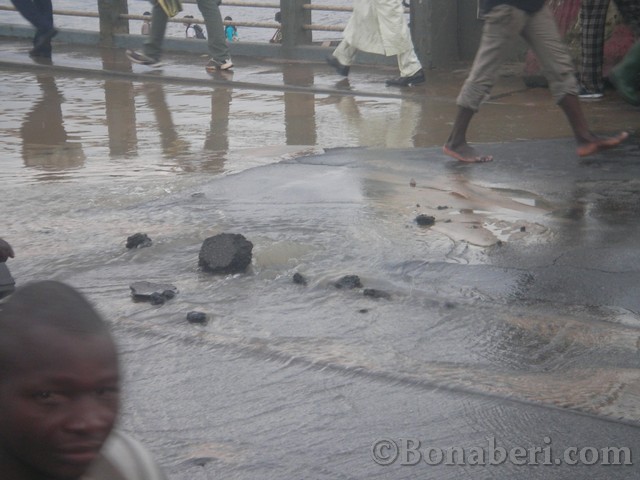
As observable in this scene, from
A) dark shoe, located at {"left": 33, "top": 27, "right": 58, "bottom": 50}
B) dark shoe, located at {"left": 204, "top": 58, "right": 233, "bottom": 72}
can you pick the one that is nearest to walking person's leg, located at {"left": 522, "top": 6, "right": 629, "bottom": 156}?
dark shoe, located at {"left": 204, "top": 58, "right": 233, "bottom": 72}

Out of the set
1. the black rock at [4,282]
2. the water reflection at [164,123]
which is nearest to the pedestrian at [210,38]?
the water reflection at [164,123]

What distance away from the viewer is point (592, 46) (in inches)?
Answer: 344

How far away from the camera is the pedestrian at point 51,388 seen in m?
1.54

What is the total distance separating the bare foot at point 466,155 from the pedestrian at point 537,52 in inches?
11.2

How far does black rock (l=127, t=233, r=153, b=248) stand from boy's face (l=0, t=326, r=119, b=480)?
3489mm

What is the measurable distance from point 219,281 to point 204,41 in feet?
31.3

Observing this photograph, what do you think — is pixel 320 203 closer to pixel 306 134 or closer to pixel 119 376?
pixel 306 134

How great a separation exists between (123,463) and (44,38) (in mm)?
11758

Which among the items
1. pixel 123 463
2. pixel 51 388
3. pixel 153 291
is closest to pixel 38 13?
pixel 153 291

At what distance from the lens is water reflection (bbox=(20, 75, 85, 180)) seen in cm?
727

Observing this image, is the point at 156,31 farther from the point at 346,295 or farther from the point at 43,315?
the point at 43,315

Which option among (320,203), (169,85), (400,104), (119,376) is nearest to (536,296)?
(320,203)

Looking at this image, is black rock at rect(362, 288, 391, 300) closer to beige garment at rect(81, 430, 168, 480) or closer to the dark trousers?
beige garment at rect(81, 430, 168, 480)

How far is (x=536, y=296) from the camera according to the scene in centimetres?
429
